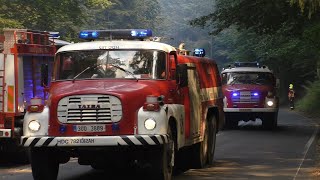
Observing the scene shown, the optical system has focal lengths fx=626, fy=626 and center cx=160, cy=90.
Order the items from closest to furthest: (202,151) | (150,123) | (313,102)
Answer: (150,123)
(202,151)
(313,102)

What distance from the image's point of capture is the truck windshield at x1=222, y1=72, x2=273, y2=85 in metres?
24.3

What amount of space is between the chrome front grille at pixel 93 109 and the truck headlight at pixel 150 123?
423 millimetres

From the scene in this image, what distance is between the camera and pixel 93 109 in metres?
9.62

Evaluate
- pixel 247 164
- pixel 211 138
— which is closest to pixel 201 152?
pixel 211 138

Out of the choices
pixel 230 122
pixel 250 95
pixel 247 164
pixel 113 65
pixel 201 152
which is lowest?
pixel 230 122

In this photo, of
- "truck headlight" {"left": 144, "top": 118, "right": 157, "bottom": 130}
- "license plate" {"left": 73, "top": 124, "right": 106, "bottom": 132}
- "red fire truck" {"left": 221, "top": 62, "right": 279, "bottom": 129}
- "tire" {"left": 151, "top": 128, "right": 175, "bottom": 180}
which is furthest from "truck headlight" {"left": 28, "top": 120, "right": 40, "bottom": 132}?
"red fire truck" {"left": 221, "top": 62, "right": 279, "bottom": 129}

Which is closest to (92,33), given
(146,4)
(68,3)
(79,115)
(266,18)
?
(79,115)

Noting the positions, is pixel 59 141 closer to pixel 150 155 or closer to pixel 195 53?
pixel 150 155

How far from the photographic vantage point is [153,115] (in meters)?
9.48


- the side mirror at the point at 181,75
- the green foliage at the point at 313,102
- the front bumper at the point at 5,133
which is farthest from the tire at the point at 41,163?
the green foliage at the point at 313,102

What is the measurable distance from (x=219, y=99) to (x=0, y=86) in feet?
16.6

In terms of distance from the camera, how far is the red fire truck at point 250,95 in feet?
78.4

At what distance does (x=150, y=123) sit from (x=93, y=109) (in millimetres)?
912

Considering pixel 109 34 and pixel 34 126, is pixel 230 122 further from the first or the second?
pixel 34 126
